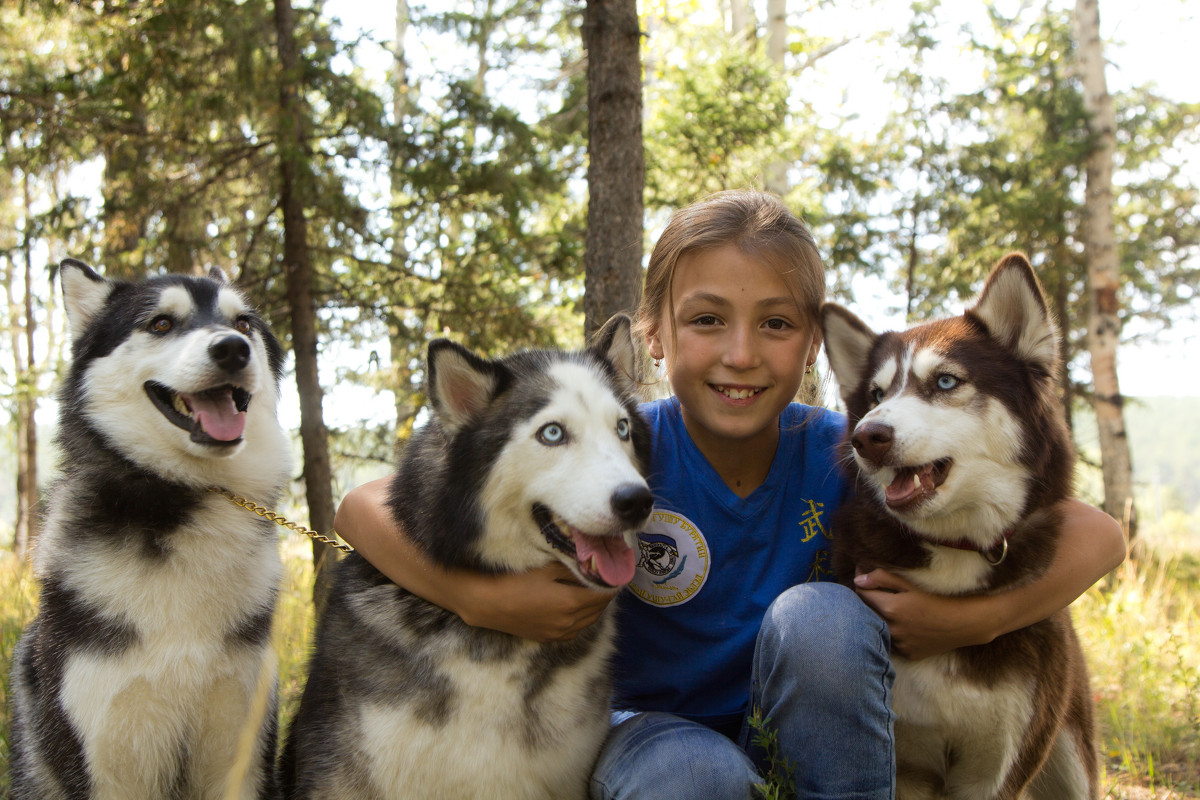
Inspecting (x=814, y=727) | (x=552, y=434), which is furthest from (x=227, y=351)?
(x=814, y=727)

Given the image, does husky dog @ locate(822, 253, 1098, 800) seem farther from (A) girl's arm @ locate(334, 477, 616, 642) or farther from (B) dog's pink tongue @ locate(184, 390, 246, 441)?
(B) dog's pink tongue @ locate(184, 390, 246, 441)

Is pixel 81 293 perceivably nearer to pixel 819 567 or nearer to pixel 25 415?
pixel 819 567

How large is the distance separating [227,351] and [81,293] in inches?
25.9

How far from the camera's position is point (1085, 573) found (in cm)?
245

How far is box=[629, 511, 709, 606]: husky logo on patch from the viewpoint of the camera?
276cm

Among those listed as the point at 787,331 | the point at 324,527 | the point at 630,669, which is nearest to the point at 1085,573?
the point at 787,331

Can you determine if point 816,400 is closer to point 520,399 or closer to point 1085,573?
point 1085,573

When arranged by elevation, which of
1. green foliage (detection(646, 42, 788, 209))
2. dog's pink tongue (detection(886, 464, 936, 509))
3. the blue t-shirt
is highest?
green foliage (detection(646, 42, 788, 209))

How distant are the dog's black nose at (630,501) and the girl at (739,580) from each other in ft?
1.31

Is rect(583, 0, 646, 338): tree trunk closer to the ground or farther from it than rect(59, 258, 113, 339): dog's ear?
farther from it

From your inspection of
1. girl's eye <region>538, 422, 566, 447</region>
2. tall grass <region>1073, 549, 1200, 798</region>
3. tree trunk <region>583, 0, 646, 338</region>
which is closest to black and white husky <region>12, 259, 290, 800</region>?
girl's eye <region>538, 422, 566, 447</region>

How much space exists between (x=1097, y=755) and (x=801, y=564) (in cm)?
132

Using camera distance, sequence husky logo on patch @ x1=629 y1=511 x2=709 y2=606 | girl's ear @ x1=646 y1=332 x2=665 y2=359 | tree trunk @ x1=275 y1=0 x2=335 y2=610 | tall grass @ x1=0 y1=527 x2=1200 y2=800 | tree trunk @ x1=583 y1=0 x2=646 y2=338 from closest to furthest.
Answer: husky logo on patch @ x1=629 y1=511 x2=709 y2=606 < girl's ear @ x1=646 y1=332 x2=665 y2=359 < tall grass @ x1=0 y1=527 x2=1200 y2=800 < tree trunk @ x1=583 y1=0 x2=646 y2=338 < tree trunk @ x1=275 y1=0 x2=335 y2=610

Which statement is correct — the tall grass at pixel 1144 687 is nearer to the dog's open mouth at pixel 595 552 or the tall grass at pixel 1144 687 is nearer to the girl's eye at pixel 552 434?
the dog's open mouth at pixel 595 552
